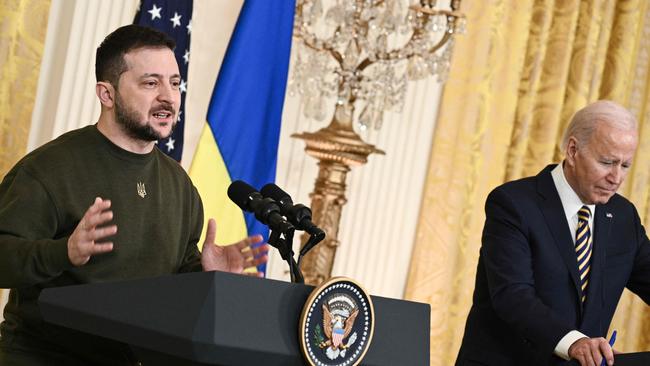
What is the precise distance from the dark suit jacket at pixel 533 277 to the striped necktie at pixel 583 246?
0.9 inches

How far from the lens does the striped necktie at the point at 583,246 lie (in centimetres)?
377

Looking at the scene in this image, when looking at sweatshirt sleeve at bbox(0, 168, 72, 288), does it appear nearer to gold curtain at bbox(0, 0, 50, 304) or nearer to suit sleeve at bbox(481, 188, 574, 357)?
suit sleeve at bbox(481, 188, 574, 357)

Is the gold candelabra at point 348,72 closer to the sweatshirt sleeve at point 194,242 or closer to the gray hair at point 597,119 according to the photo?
the gray hair at point 597,119

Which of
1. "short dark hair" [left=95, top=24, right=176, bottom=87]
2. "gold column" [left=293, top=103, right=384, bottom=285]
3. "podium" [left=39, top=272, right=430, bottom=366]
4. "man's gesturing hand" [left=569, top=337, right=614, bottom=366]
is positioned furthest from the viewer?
"gold column" [left=293, top=103, right=384, bottom=285]

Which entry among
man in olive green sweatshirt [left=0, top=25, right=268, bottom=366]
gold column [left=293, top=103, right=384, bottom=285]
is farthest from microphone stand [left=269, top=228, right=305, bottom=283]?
gold column [left=293, top=103, right=384, bottom=285]

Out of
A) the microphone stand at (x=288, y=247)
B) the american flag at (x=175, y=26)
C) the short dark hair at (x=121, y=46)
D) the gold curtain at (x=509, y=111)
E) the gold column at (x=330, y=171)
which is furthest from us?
the gold curtain at (x=509, y=111)

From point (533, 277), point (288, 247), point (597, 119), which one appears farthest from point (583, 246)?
point (288, 247)

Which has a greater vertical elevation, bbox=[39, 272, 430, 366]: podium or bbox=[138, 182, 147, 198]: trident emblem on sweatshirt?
bbox=[138, 182, 147, 198]: trident emblem on sweatshirt

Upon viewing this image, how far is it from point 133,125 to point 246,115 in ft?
8.61

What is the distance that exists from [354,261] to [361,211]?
1.07 ft

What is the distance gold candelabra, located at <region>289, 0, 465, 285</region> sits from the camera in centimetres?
541

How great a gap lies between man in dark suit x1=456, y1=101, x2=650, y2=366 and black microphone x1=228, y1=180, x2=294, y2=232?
1293 millimetres

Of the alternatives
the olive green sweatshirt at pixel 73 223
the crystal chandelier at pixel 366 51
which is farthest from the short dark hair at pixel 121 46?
the crystal chandelier at pixel 366 51

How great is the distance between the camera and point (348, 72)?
547 centimetres
